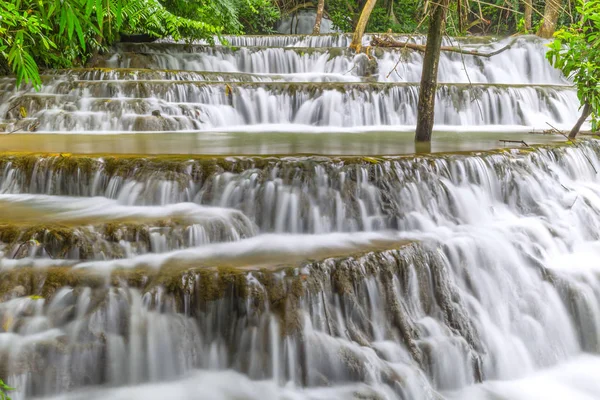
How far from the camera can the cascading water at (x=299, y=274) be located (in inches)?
143

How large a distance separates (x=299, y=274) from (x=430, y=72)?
406 cm

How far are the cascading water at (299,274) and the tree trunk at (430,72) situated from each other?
1157 mm

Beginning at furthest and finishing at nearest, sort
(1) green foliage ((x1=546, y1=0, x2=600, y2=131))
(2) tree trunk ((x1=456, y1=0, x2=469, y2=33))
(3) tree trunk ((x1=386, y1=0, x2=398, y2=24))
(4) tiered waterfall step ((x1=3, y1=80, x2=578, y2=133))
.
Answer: (3) tree trunk ((x1=386, y1=0, x2=398, y2=24)) → (4) tiered waterfall step ((x1=3, y1=80, x2=578, y2=133)) → (1) green foliage ((x1=546, y1=0, x2=600, y2=131)) → (2) tree trunk ((x1=456, y1=0, x2=469, y2=33))

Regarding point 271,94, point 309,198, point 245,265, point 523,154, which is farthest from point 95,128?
point 523,154

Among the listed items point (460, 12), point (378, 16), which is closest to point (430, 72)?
point (460, 12)

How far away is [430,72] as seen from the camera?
22.8 feet

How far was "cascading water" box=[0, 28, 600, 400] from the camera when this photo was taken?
3.64 m

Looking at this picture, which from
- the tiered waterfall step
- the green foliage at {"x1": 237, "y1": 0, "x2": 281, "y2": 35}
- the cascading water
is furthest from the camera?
the green foliage at {"x1": 237, "y1": 0, "x2": 281, "y2": 35}

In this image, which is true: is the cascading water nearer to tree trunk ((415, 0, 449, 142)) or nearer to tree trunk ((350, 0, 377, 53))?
tree trunk ((415, 0, 449, 142))

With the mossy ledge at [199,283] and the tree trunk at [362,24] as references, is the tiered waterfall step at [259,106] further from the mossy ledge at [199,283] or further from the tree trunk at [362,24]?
the mossy ledge at [199,283]

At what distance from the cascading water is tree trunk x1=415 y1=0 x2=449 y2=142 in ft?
3.80

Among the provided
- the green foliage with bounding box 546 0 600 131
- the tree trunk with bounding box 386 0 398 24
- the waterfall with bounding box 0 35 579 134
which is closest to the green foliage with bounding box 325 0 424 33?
the tree trunk with bounding box 386 0 398 24

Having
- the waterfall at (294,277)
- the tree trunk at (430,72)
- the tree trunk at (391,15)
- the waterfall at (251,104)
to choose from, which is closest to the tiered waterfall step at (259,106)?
the waterfall at (251,104)

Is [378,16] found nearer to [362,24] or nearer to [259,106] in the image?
[362,24]
